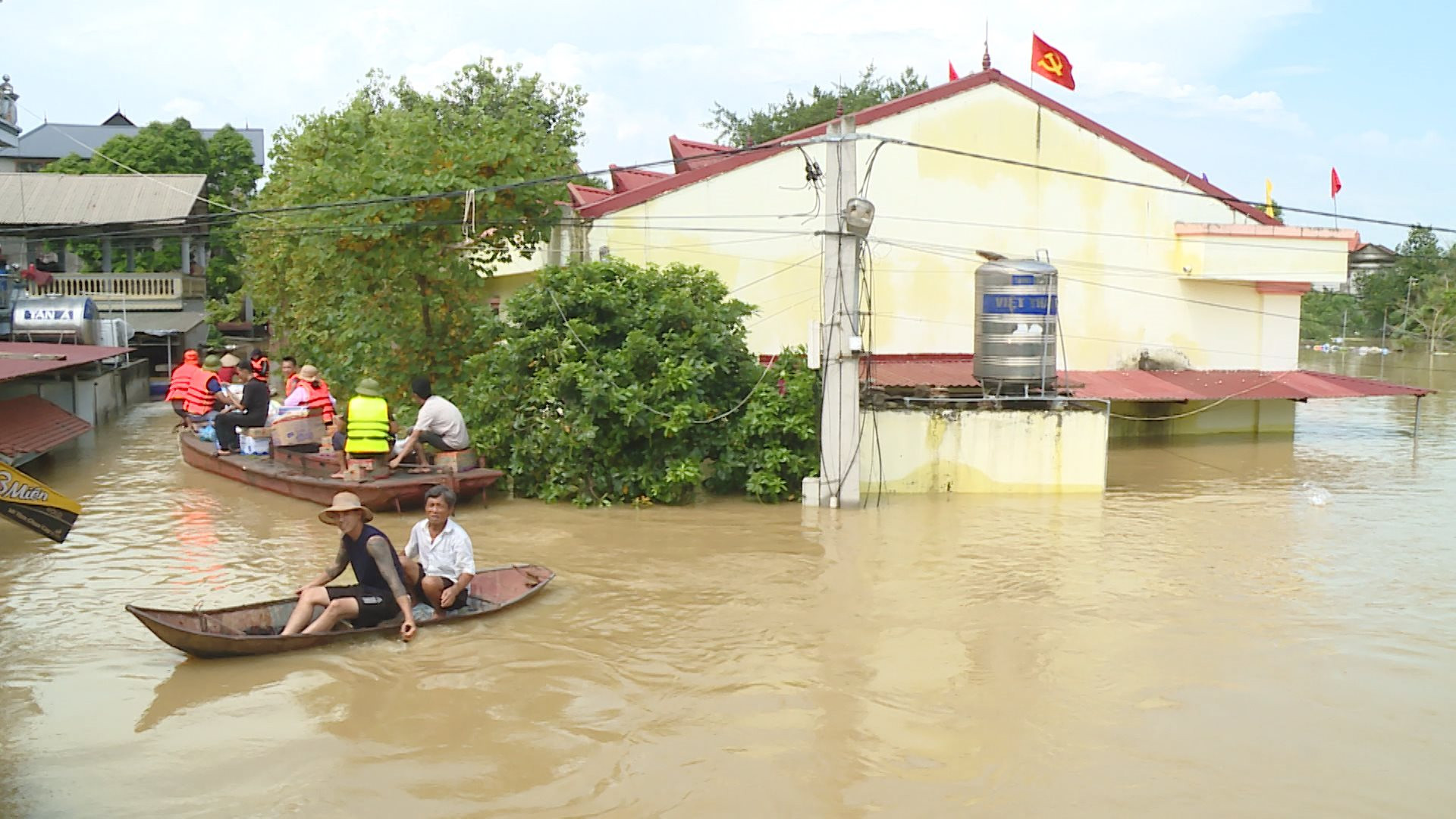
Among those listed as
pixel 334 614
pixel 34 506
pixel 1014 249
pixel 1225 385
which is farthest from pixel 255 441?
pixel 1225 385

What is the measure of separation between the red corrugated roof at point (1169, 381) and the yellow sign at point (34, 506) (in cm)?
1236

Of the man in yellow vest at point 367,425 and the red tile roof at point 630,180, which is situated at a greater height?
the red tile roof at point 630,180

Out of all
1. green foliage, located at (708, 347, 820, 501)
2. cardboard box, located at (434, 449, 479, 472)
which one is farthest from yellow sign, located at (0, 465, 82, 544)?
green foliage, located at (708, 347, 820, 501)

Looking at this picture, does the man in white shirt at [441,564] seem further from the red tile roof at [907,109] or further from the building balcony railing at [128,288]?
the building balcony railing at [128,288]

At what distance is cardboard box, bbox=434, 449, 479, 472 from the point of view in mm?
15086

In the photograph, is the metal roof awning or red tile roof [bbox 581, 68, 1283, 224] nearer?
red tile roof [bbox 581, 68, 1283, 224]

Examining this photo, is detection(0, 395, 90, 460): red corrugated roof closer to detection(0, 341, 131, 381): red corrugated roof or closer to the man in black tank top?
detection(0, 341, 131, 381): red corrugated roof

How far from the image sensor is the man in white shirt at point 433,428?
586 inches

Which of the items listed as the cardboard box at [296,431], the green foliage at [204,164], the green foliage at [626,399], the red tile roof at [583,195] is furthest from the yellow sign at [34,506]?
the green foliage at [204,164]

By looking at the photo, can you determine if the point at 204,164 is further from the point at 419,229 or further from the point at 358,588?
the point at 358,588

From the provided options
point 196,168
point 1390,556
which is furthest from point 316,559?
point 196,168

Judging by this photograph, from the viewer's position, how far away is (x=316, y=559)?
42.5 ft

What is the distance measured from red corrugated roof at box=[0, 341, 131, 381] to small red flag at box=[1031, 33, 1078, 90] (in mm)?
16989

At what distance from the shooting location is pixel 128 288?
125ft
